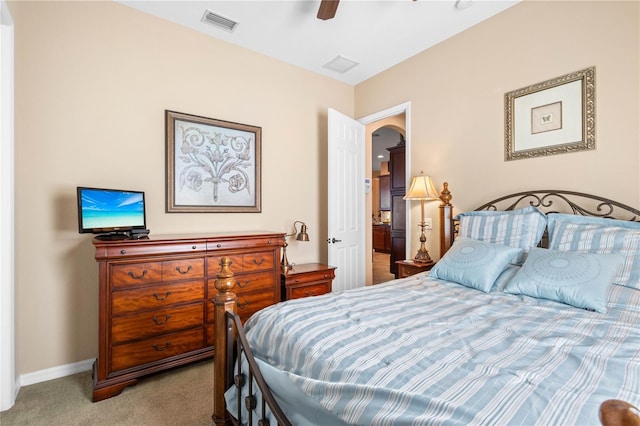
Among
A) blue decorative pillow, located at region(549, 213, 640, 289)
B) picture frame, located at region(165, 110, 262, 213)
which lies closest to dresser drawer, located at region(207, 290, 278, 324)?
picture frame, located at region(165, 110, 262, 213)

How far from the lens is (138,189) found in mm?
2627

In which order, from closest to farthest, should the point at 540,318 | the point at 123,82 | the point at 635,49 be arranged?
1. the point at 540,318
2. the point at 635,49
3. the point at 123,82

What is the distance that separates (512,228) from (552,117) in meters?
0.97

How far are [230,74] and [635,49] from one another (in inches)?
129

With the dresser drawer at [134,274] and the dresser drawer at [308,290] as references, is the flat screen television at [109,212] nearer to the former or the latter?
the dresser drawer at [134,274]

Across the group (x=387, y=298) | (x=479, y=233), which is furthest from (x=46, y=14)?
(x=479, y=233)

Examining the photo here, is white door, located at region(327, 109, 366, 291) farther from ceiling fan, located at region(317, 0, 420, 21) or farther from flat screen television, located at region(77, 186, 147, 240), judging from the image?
flat screen television, located at region(77, 186, 147, 240)

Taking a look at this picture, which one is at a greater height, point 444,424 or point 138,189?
point 138,189

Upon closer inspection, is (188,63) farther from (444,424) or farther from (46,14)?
(444,424)

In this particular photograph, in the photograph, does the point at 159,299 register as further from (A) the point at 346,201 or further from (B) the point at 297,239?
(A) the point at 346,201

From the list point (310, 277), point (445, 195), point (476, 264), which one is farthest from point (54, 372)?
point (445, 195)

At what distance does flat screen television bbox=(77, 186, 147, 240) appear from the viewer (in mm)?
1997

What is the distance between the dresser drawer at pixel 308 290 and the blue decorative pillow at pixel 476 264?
4.39ft

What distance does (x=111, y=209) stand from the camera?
215 centimetres
